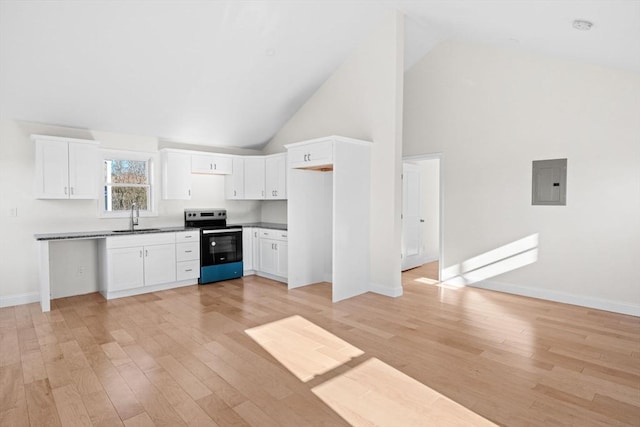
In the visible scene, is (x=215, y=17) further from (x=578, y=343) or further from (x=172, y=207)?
(x=578, y=343)

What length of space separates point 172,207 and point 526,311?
534 centimetres

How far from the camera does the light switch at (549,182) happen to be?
4.58 m

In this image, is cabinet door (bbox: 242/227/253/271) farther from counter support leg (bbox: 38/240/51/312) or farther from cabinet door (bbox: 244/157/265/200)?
counter support leg (bbox: 38/240/51/312)

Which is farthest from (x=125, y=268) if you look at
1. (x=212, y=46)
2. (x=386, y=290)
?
(x=386, y=290)

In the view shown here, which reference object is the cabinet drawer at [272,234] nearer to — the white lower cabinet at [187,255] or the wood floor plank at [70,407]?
the white lower cabinet at [187,255]

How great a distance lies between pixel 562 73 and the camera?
4.52m

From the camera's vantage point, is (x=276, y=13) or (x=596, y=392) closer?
(x=596, y=392)

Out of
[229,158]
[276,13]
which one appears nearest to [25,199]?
[229,158]

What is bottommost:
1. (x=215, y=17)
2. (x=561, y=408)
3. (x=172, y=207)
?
(x=561, y=408)

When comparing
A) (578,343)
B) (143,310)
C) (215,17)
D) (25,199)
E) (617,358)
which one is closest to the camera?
(617,358)

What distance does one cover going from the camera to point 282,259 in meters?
5.76

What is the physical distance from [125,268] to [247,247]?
1.91 m

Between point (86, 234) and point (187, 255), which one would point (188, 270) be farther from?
point (86, 234)

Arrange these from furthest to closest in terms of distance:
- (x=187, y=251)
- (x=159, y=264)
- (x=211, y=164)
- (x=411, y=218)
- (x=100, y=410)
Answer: (x=411, y=218)
(x=211, y=164)
(x=187, y=251)
(x=159, y=264)
(x=100, y=410)
